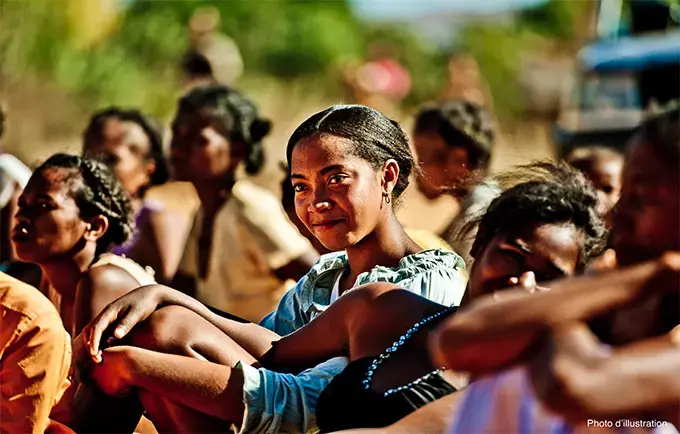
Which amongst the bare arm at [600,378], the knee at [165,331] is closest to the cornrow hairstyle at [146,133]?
the knee at [165,331]

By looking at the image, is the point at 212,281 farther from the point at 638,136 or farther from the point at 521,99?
the point at 521,99

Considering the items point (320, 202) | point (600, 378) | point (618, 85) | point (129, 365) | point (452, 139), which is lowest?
point (129, 365)

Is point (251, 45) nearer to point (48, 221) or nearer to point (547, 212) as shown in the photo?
point (48, 221)

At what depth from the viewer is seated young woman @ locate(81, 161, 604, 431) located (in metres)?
3.01

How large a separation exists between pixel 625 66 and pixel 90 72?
41.8 ft

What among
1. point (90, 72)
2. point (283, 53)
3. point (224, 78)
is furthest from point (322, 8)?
point (224, 78)

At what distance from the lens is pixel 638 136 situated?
2482 mm

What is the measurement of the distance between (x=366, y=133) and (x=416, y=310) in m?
0.87

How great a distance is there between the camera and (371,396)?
3.02 meters

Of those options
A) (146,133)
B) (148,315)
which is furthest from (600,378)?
(146,133)

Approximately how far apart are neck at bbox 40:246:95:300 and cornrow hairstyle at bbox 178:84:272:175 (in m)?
1.88

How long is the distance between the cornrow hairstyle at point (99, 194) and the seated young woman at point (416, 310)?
1.36 m

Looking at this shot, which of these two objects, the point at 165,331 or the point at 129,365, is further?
the point at 165,331

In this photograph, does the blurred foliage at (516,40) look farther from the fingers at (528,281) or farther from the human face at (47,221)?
the fingers at (528,281)
